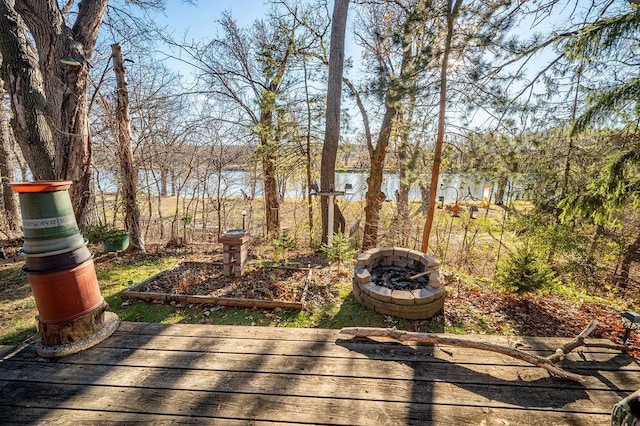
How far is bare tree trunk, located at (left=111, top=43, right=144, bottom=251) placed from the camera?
4.28m

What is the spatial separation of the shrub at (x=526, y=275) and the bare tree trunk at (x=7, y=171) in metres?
10.0

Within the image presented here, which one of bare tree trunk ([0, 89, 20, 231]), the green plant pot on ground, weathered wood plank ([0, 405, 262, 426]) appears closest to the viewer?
weathered wood plank ([0, 405, 262, 426])

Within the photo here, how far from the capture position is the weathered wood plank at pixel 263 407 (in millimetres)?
1416

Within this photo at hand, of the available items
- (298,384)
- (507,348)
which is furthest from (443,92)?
(298,384)

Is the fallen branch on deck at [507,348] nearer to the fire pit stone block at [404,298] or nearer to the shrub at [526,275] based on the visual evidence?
the fire pit stone block at [404,298]

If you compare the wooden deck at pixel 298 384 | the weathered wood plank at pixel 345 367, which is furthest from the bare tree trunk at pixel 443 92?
the weathered wood plank at pixel 345 367

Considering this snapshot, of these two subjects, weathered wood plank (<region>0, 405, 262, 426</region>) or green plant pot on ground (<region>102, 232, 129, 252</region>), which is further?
green plant pot on ground (<region>102, 232, 129, 252</region>)

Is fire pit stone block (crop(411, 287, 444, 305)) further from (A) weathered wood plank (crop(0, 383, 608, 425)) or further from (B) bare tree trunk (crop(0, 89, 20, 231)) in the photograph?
(B) bare tree trunk (crop(0, 89, 20, 231))

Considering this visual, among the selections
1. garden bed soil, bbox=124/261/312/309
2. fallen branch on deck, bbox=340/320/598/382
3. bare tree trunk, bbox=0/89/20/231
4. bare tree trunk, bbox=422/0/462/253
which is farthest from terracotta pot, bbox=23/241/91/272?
bare tree trunk, bbox=0/89/20/231

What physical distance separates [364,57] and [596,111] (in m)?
6.15

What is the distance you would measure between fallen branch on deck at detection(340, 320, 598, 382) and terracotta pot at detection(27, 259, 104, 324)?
1947mm

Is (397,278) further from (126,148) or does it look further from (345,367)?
(126,148)

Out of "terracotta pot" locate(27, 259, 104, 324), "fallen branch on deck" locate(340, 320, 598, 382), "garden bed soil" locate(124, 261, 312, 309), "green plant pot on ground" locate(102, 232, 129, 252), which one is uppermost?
"terracotta pot" locate(27, 259, 104, 324)

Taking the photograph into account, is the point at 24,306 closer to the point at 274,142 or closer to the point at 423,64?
the point at 274,142
